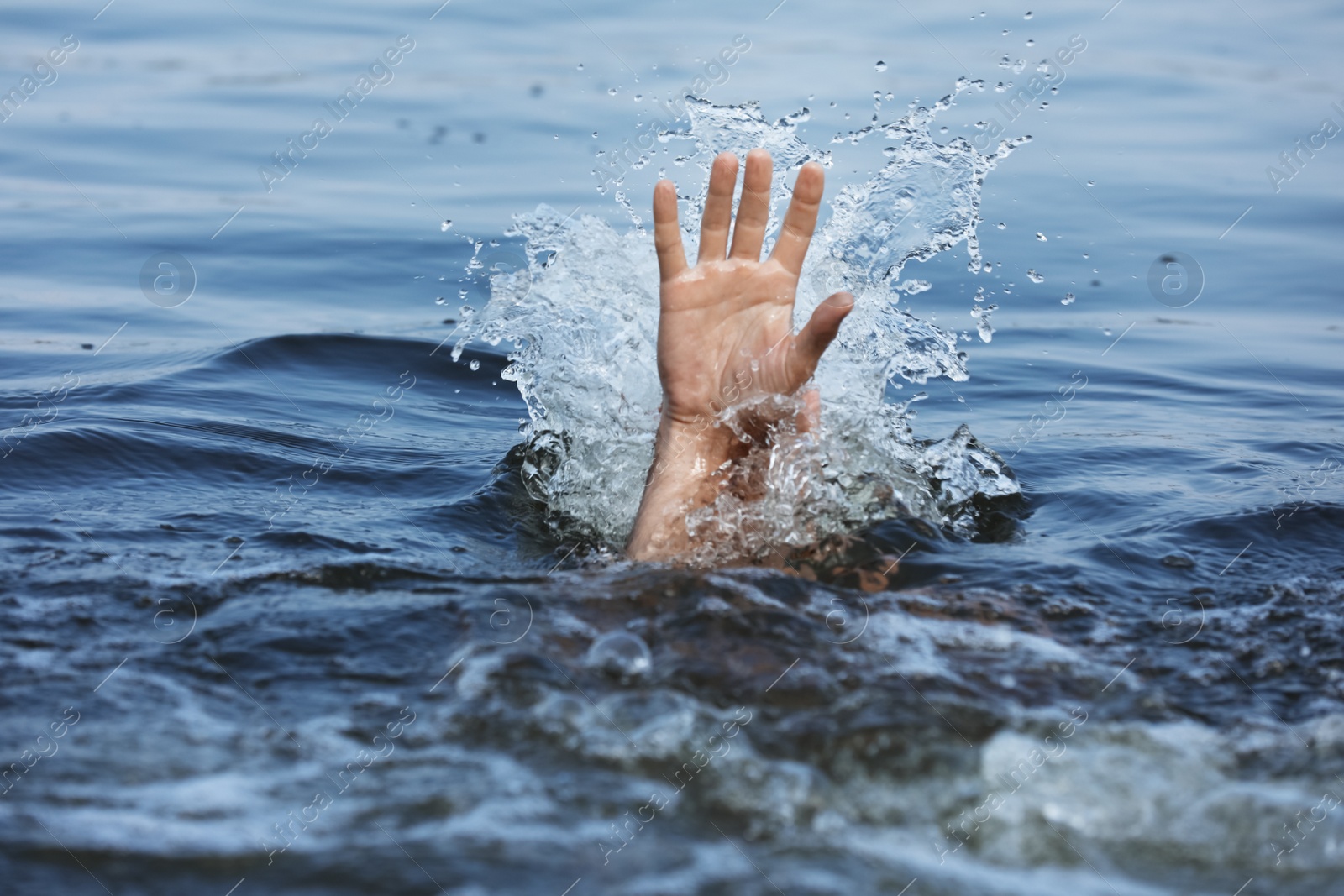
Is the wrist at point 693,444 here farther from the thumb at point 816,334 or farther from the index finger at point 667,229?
the index finger at point 667,229

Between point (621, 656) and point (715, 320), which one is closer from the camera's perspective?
point (621, 656)

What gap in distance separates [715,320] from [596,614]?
3.25 ft

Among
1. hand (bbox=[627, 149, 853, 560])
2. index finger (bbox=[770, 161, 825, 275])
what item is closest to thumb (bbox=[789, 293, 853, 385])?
hand (bbox=[627, 149, 853, 560])

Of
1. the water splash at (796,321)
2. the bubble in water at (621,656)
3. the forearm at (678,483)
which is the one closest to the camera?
the bubble in water at (621,656)

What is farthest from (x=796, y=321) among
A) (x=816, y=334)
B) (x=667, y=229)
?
(x=816, y=334)

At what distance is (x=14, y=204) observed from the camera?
8617 millimetres

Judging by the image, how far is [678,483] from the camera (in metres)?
3.57

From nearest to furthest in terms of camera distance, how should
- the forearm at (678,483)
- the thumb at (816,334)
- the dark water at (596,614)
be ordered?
the dark water at (596,614) → the thumb at (816,334) → the forearm at (678,483)

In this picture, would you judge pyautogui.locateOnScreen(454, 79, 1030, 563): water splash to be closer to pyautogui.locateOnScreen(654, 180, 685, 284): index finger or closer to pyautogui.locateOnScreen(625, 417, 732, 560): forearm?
pyautogui.locateOnScreen(625, 417, 732, 560): forearm

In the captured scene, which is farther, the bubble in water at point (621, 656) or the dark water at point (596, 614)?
the bubble in water at point (621, 656)

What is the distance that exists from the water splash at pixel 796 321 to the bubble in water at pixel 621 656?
3.66 ft

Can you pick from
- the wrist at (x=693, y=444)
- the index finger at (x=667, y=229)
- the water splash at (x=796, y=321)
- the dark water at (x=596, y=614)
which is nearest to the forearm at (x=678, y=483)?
the wrist at (x=693, y=444)

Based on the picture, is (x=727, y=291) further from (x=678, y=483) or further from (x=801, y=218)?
(x=678, y=483)

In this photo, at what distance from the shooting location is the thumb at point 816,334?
3.02 meters
